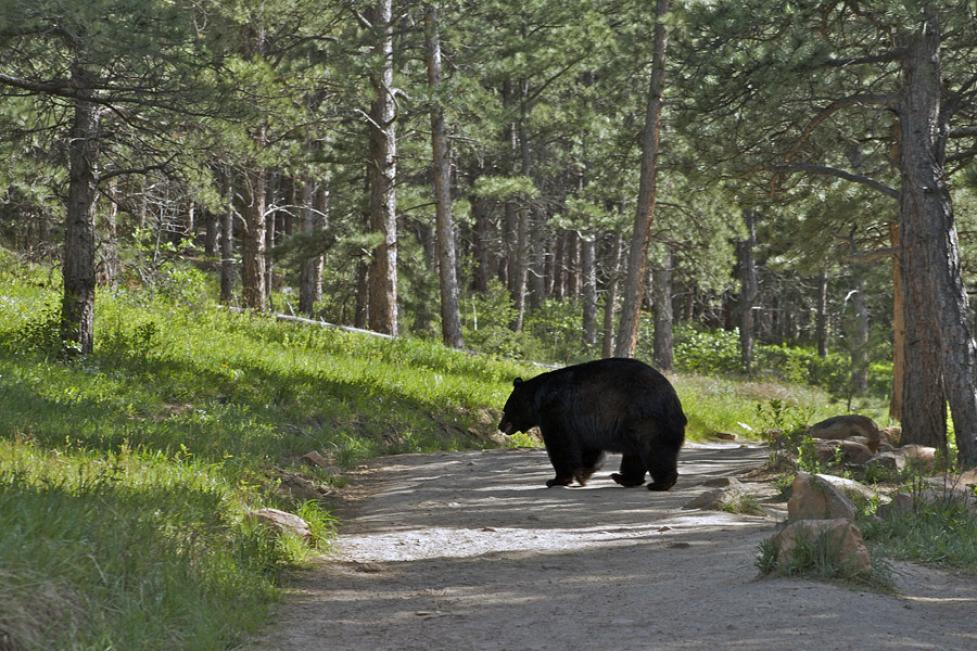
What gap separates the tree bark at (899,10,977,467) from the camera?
1270 centimetres

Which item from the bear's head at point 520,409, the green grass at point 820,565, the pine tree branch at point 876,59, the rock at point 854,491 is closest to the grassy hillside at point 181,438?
the bear's head at point 520,409

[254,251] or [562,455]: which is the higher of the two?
[254,251]

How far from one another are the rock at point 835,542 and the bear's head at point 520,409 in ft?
18.6

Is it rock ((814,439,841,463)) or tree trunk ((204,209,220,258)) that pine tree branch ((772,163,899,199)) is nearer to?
rock ((814,439,841,463))

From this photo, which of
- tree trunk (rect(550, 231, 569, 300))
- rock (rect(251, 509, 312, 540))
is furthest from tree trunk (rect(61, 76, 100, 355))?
tree trunk (rect(550, 231, 569, 300))

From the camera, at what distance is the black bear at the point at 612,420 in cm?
1042

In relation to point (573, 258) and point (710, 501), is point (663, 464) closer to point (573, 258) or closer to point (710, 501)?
point (710, 501)

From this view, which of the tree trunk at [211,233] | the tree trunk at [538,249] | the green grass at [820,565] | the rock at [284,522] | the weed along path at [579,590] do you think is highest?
the tree trunk at [211,233]

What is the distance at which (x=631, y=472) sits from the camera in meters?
11.0

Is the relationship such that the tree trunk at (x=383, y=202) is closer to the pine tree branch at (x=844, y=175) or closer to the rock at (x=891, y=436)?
the pine tree branch at (x=844, y=175)

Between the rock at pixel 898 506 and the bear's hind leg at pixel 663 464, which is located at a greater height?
the bear's hind leg at pixel 663 464

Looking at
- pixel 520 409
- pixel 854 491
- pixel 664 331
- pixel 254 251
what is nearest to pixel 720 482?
pixel 854 491

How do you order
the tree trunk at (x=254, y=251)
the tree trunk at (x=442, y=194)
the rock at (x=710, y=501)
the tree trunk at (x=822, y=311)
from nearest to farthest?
1. the rock at (x=710, y=501)
2. the tree trunk at (x=442, y=194)
3. the tree trunk at (x=254, y=251)
4. the tree trunk at (x=822, y=311)

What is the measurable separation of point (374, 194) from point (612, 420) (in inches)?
565
